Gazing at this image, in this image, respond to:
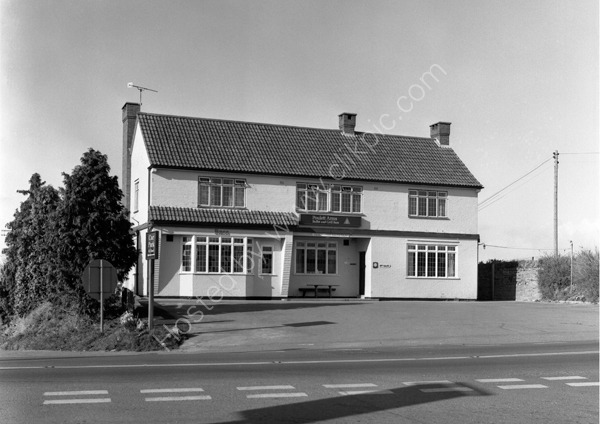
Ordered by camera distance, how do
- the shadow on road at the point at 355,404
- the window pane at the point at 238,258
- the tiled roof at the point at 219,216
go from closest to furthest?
the shadow on road at the point at 355,404
the tiled roof at the point at 219,216
the window pane at the point at 238,258

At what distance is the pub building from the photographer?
1411 inches

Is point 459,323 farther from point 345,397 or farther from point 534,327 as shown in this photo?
point 345,397

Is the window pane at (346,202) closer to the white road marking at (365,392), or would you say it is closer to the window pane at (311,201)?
the window pane at (311,201)

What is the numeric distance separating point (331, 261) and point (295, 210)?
354 centimetres

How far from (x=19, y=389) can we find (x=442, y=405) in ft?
19.6

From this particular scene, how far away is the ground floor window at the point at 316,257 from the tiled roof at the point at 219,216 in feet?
6.80

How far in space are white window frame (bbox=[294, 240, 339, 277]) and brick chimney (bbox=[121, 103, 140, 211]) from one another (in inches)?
390

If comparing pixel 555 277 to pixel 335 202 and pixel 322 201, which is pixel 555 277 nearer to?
pixel 335 202

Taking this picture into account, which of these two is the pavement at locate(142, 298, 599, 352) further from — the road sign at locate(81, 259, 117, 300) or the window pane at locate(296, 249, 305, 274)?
the window pane at locate(296, 249, 305, 274)

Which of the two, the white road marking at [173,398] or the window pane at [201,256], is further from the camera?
the window pane at [201,256]

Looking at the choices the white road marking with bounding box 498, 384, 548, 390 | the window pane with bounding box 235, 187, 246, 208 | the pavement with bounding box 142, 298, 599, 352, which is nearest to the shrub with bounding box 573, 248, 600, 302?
the pavement with bounding box 142, 298, 599, 352

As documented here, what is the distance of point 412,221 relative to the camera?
4025 centimetres

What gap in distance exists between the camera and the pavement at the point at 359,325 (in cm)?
2105

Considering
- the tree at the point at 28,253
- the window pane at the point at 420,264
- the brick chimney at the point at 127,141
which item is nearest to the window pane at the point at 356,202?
the window pane at the point at 420,264
